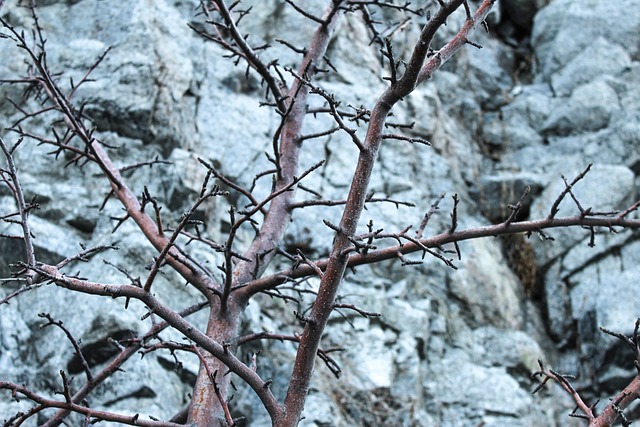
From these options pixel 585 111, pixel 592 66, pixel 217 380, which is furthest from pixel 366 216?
pixel 592 66

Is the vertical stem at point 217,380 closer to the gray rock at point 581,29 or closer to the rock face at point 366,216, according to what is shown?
the rock face at point 366,216

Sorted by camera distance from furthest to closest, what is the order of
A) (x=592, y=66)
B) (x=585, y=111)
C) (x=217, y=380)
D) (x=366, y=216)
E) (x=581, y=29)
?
(x=581, y=29), (x=592, y=66), (x=585, y=111), (x=366, y=216), (x=217, y=380)

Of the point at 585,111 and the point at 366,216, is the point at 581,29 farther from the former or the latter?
the point at 366,216

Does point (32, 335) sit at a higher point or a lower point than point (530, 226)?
higher

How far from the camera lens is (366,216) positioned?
6840 millimetres

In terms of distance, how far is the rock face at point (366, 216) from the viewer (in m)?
4.91

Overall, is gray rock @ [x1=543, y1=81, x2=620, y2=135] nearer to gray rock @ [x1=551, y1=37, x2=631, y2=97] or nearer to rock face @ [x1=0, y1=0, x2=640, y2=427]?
rock face @ [x1=0, y1=0, x2=640, y2=427]

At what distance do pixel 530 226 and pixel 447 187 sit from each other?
5.11 meters

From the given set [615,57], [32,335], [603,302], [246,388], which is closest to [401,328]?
[246,388]

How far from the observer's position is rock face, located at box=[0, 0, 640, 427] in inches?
193

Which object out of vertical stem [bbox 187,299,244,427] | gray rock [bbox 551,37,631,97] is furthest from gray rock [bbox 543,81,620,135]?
vertical stem [bbox 187,299,244,427]

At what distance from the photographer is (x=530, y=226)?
2727 millimetres

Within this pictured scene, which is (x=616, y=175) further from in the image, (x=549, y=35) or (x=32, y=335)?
(x=32, y=335)

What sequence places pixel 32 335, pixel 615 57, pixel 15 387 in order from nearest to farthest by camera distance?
pixel 15 387 → pixel 32 335 → pixel 615 57
